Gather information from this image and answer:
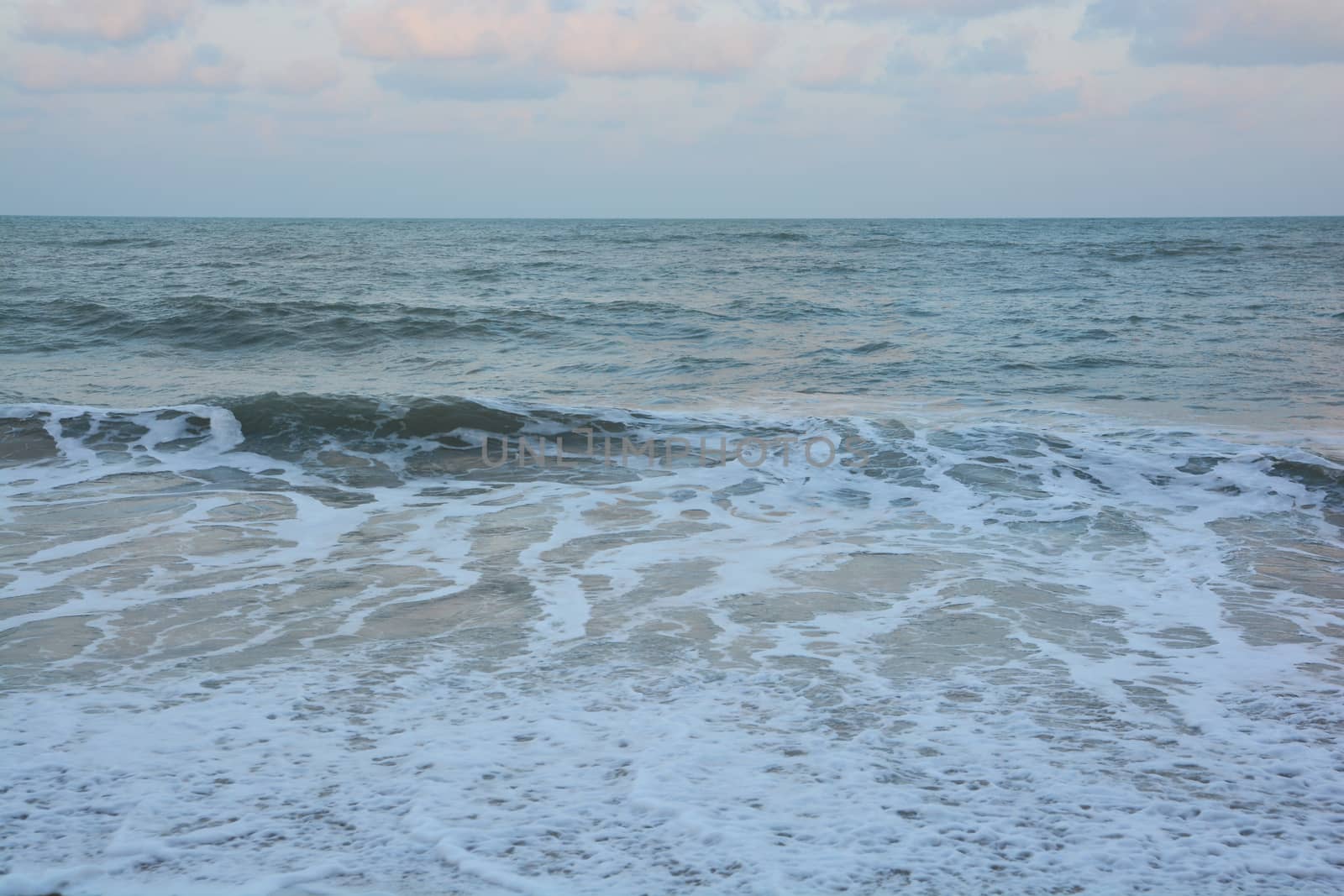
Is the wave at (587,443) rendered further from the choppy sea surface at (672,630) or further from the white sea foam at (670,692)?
the white sea foam at (670,692)

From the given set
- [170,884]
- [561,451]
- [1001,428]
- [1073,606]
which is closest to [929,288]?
[1001,428]

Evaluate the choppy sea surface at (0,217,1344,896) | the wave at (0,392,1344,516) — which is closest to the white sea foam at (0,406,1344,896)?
the choppy sea surface at (0,217,1344,896)

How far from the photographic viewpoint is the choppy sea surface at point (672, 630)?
2441mm

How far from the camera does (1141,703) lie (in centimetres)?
330

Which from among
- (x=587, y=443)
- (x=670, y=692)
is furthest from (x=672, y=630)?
(x=587, y=443)

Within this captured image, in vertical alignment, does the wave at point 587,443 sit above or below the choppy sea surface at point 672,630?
above

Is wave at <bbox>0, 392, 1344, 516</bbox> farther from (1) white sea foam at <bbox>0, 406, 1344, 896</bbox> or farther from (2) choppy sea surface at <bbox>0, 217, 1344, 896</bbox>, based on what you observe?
(1) white sea foam at <bbox>0, 406, 1344, 896</bbox>

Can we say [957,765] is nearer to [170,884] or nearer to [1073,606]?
[1073,606]

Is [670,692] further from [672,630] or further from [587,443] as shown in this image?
[587,443]

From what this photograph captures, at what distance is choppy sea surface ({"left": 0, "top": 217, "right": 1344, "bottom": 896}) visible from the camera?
8.01 ft

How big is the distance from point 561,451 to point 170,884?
5.65 metres

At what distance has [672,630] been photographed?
13.0 ft

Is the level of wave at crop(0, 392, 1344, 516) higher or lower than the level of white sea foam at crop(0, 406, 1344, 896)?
higher

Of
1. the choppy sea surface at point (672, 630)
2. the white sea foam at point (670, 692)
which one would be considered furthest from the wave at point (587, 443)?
the white sea foam at point (670, 692)
